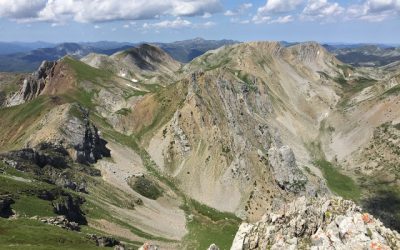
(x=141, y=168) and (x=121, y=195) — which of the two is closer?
(x=121, y=195)

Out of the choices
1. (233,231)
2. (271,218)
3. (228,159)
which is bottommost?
(233,231)

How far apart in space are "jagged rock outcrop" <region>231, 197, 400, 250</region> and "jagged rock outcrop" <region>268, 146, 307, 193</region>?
364 feet

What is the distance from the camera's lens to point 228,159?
584 feet

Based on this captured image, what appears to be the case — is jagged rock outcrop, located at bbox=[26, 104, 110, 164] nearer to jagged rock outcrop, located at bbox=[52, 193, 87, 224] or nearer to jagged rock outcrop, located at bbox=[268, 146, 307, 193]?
jagged rock outcrop, located at bbox=[52, 193, 87, 224]

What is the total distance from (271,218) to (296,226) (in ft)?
14.1

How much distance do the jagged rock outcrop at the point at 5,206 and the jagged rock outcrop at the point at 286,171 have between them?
314 feet

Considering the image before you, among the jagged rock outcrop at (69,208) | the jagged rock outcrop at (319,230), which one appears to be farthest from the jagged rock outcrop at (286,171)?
the jagged rock outcrop at (319,230)

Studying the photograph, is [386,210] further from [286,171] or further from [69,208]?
[69,208]

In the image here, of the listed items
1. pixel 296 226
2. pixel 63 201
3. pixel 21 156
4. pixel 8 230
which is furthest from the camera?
pixel 21 156

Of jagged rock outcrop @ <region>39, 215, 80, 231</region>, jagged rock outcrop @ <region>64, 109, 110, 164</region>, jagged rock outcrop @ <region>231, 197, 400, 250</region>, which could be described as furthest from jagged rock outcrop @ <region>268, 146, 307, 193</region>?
jagged rock outcrop @ <region>231, 197, 400, 250</region>

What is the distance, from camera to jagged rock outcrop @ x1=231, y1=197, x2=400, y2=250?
45750mm

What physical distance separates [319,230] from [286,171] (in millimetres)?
122228

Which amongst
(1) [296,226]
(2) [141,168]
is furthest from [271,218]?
(2) [141,168]

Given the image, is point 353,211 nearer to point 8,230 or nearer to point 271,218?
point 271,218
